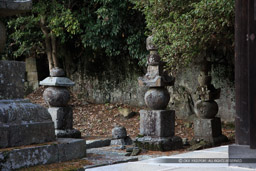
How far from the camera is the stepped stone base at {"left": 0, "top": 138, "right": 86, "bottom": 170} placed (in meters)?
3.69

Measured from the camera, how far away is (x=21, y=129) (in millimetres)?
4008

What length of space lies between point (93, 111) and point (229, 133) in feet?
17.7

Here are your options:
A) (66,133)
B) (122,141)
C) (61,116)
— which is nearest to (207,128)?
(122,141)

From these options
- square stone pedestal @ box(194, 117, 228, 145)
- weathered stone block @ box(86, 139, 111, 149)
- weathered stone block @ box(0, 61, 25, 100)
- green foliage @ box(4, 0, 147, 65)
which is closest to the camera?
weathered stone block @ box(0, 61, 25, 100)

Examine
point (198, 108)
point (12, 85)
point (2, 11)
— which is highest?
point (2, 11)

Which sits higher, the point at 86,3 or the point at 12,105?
the point at 86,3

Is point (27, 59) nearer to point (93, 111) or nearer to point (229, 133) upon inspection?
point (93, 111)

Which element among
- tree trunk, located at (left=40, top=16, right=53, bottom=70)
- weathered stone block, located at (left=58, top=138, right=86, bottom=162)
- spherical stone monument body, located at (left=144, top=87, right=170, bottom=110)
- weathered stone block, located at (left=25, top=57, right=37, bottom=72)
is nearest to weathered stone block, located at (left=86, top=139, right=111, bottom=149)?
spherical stone monument body, located at (left=144, top=87, right=170, bottom=110)

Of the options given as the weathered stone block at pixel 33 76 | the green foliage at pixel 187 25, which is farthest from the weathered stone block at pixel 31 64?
the green foliage at pixel 187 25

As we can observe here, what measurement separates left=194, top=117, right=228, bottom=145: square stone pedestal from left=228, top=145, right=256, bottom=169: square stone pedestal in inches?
245

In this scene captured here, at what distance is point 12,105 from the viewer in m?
4.09

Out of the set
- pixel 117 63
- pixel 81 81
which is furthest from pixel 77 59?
pixel 117 63

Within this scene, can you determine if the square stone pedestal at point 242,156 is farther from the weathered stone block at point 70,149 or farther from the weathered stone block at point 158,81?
the weathered stone block at point 158,81

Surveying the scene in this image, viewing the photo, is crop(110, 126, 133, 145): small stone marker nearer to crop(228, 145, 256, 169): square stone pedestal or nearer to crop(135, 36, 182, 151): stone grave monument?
crop(135, 36, 182, 151): stone grave monument
